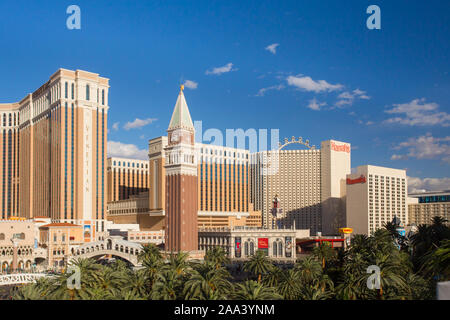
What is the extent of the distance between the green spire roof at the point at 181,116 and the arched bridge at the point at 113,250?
33268 millimetres

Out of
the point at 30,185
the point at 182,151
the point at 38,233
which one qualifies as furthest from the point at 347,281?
the point at 30,185

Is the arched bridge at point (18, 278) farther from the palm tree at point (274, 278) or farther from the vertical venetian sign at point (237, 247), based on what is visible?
the vertical venetian sign at point (237, 247)

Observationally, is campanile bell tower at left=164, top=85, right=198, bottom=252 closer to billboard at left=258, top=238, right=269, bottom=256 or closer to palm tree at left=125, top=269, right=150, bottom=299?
billboard at left=258, top=238, right=269, bottom=256

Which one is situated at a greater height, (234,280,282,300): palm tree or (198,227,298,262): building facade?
(234,280,282,300): palm tree

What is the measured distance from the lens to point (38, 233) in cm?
14788

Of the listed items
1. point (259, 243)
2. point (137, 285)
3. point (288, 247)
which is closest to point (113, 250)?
point (259, 243)

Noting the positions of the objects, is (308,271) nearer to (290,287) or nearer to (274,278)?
(274,278)

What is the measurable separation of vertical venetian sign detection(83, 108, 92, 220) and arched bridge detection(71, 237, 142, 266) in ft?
117

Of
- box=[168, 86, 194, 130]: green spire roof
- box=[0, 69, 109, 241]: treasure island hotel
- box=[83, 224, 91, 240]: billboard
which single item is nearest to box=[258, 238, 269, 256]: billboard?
box=[168, 86, 194, 130]: green spire roof

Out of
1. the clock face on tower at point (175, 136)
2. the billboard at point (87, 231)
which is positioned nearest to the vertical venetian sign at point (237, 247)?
the clock face on tower at point (175, 136)

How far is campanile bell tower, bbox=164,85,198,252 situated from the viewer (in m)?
135

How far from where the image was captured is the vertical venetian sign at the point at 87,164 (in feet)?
544

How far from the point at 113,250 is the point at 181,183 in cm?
2463

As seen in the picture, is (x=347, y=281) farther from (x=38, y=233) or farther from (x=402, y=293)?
(x=38, y=233)
